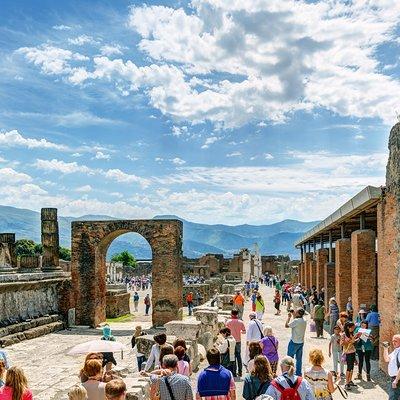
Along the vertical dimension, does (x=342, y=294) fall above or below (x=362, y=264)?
below

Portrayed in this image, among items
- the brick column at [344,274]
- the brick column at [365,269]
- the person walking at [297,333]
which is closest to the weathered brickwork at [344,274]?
the brick column at [344,274]

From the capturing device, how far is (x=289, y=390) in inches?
247

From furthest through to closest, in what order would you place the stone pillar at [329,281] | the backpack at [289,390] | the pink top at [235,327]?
the stone pillar at [329,281] < the pink top at [235,327] < the backpack at [289,390]

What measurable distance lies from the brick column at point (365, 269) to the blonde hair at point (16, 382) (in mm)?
12028

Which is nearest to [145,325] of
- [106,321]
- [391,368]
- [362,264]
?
[106,321]

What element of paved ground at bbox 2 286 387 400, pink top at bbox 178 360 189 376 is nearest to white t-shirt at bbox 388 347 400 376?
paved ground at bbox 2 286 387 400

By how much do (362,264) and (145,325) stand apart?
12036mm

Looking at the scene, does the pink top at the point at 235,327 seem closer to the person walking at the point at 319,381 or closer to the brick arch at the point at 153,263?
the person walking at the point at 319,381

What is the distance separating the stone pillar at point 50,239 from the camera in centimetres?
2924

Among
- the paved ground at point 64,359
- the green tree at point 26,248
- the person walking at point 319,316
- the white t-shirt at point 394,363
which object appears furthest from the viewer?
the green tree at point 26,248

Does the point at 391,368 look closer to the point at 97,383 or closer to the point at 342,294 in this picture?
the point at 97,383

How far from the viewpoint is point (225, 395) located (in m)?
6.57

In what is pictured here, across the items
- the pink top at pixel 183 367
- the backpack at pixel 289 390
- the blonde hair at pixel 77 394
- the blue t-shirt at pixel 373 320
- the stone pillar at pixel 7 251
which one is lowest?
the blue t-shirt at pixel 373 320

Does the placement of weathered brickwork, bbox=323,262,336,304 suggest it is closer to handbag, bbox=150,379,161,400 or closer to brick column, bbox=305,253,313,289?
brick column, bbox=305,253,313,289
